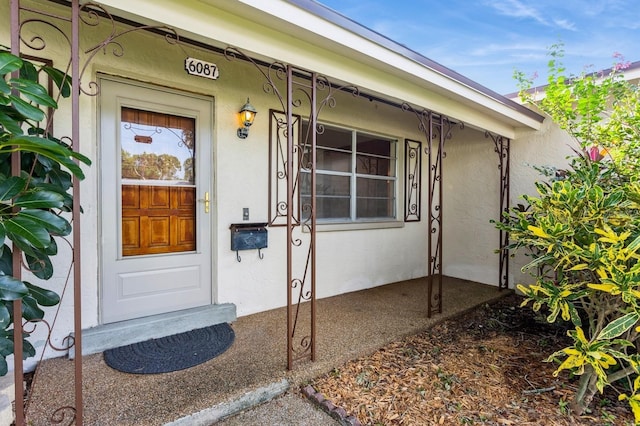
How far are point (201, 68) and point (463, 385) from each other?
10.9 ft

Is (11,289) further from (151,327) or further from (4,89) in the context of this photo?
(151,327)

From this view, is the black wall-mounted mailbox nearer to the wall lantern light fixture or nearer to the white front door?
the white front door

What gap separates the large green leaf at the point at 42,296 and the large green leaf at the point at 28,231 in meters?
0.40

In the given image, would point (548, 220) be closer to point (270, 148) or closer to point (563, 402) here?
point (563, 402)

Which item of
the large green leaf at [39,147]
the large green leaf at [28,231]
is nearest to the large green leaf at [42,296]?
the large green leaf at [28,231]

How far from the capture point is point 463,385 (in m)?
A: 2.32

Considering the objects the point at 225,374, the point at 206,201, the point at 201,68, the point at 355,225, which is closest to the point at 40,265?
the point at 225,374

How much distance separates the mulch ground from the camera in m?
2.01

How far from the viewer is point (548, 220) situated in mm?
2227

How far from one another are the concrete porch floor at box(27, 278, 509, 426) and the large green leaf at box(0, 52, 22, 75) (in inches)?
70.2

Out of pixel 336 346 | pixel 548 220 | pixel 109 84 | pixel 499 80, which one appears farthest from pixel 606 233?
pixel 499 80

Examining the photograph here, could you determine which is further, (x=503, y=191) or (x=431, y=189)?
(x=503, y=191)

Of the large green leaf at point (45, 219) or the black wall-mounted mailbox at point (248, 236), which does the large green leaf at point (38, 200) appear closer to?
the large green leaf at point (45, 219)

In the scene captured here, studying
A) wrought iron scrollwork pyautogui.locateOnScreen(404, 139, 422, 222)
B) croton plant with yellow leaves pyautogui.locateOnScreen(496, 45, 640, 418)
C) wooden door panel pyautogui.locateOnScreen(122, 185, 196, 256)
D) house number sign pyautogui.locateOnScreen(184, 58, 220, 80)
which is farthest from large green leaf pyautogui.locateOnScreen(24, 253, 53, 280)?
wrought iron scrollwork pyautogui.locateOnScreen(404, 139, 422, 222)
